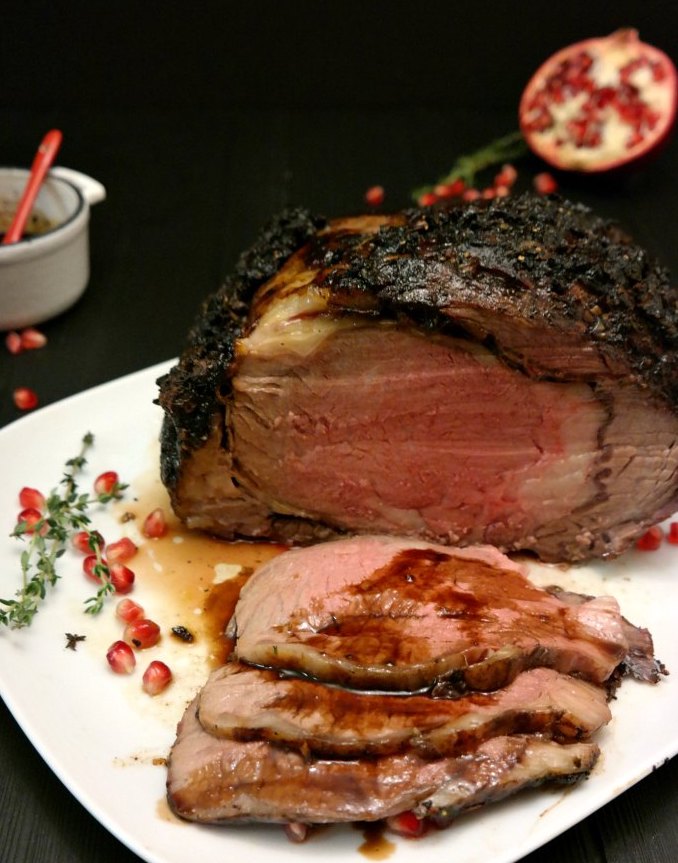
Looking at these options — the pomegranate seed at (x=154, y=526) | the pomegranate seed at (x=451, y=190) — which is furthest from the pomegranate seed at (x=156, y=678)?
→ the pomegranate seed at (x=451, y=190)

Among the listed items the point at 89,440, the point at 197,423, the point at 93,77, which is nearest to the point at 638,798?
the point at 197,423

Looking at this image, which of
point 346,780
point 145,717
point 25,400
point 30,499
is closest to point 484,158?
point 25,400

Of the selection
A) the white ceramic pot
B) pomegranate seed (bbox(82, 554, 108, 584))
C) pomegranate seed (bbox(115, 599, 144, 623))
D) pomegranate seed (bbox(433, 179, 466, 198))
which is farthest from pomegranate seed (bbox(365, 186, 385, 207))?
pomegranate seed (bbox(115, 599, 144, 623))

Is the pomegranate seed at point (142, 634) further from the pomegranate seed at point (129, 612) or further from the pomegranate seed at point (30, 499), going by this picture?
the pomegranate seed at point (30, 499)

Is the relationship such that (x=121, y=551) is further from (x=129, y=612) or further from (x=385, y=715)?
(x=385, y=715)

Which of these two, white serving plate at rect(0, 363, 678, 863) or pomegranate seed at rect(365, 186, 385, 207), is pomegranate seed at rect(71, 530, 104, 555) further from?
pomegranate seed at rect(365, 186, 385, 207)

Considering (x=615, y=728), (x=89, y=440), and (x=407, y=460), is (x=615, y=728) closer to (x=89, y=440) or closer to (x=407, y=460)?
(x=407, y=460)
